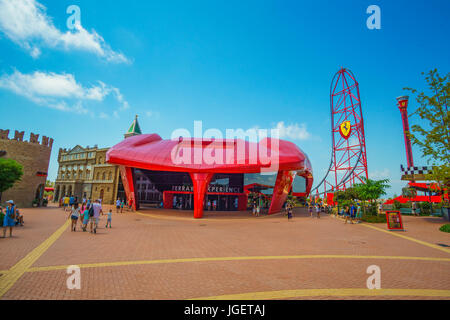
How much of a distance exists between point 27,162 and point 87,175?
1481 cm

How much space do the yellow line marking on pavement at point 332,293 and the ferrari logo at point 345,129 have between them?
43701mm

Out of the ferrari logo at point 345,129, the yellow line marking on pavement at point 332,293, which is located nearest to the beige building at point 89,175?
the yellow line marking on pavement at point 332,293

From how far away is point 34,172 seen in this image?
3133 centimetres

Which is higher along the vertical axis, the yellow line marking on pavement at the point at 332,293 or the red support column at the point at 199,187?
the red support column at the point at 199,187

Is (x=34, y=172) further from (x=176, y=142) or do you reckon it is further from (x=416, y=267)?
(x=416, y=267)

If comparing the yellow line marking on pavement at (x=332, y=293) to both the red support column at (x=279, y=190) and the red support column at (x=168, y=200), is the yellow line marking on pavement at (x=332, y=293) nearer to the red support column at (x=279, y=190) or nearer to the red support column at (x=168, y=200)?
the red support column at (x=279, y=190)

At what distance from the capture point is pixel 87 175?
45375mm

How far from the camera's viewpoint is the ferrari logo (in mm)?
43594

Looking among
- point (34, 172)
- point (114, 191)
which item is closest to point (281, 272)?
point (34, 172)

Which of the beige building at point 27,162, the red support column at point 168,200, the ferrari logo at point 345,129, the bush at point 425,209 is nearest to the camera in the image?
the bush at point 425,209

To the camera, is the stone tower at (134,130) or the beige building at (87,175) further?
the stone tower at (134,130)

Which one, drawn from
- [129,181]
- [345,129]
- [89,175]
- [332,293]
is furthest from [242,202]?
[89,175]

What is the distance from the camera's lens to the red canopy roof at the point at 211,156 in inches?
838

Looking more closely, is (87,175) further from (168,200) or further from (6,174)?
(6,174)
